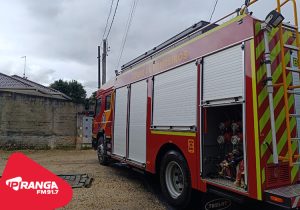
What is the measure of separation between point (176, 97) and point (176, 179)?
1.57m

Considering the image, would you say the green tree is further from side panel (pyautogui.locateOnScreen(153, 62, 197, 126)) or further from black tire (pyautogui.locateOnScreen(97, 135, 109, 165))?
side panel (pyautogui.locateOnScreen(153, 62, 197, 126))

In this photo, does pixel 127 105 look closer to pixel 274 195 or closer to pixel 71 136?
pixel 274 195

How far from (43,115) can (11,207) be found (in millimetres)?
16085

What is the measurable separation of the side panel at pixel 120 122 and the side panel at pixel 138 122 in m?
0.46

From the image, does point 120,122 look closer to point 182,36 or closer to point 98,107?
point 98,107

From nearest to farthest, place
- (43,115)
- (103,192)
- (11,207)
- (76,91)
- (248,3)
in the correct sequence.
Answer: (11,207) < (248,3) < (103,192) < (43,115) < (76,91)

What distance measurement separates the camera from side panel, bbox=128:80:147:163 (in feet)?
24.1

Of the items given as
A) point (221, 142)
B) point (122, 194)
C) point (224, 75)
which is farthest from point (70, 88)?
point (224, 75)

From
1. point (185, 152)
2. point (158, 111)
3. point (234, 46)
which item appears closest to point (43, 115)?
point (158, 111)

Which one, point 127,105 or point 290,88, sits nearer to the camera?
point 290,88

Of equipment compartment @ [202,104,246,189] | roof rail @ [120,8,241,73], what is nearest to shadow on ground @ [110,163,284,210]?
equipment compartment @ [202,104,246,189]

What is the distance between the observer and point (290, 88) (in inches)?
176

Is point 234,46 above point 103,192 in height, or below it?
above

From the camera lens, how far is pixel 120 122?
891 centimetres
